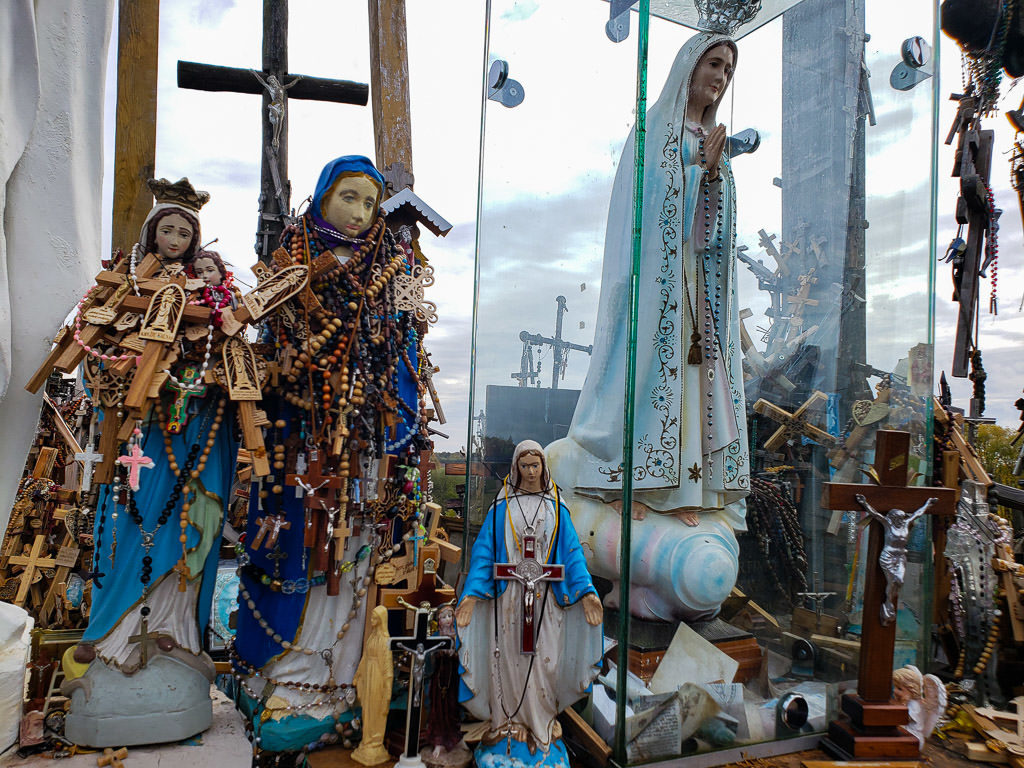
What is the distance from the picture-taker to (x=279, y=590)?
10.0ft

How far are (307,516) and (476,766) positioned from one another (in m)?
1.33

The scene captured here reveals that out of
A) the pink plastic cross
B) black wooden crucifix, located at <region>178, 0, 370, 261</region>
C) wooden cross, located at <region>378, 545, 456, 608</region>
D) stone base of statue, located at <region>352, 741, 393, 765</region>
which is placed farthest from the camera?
black wooden crucifix, located at <region>178, 0, 370, 261</region>

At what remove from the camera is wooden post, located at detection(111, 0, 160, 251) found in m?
3.88

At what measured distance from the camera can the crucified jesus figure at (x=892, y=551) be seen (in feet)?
11.1

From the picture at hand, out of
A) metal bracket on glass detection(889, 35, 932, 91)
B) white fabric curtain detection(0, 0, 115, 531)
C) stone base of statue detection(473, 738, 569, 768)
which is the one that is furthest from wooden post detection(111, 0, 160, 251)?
metal bracket on glass detection(889, 35, 932, 91)

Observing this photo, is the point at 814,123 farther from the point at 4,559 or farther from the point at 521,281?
the point at 4,559

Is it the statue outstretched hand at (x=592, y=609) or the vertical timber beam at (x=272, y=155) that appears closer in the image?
the statue outstretched hand at (x=592, y=609)

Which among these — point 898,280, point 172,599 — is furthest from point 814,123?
Answer: point 172,599

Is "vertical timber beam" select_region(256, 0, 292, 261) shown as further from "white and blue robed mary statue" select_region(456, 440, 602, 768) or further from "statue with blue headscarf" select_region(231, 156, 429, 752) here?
"white and blue robed mary statue" select_region(456, 440, 602, 768)

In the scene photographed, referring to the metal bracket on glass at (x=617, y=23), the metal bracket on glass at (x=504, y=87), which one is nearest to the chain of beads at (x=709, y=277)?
the metal bracket on glass at (x=617, y=23)

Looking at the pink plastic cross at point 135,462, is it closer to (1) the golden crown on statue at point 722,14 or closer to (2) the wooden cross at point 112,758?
(2) the wooden cross at point 112,758

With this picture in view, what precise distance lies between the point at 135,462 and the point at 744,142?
431cm

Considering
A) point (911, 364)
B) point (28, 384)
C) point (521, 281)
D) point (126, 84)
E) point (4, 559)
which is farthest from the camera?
point (521, 281)

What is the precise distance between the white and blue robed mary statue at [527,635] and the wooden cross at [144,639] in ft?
4.37
